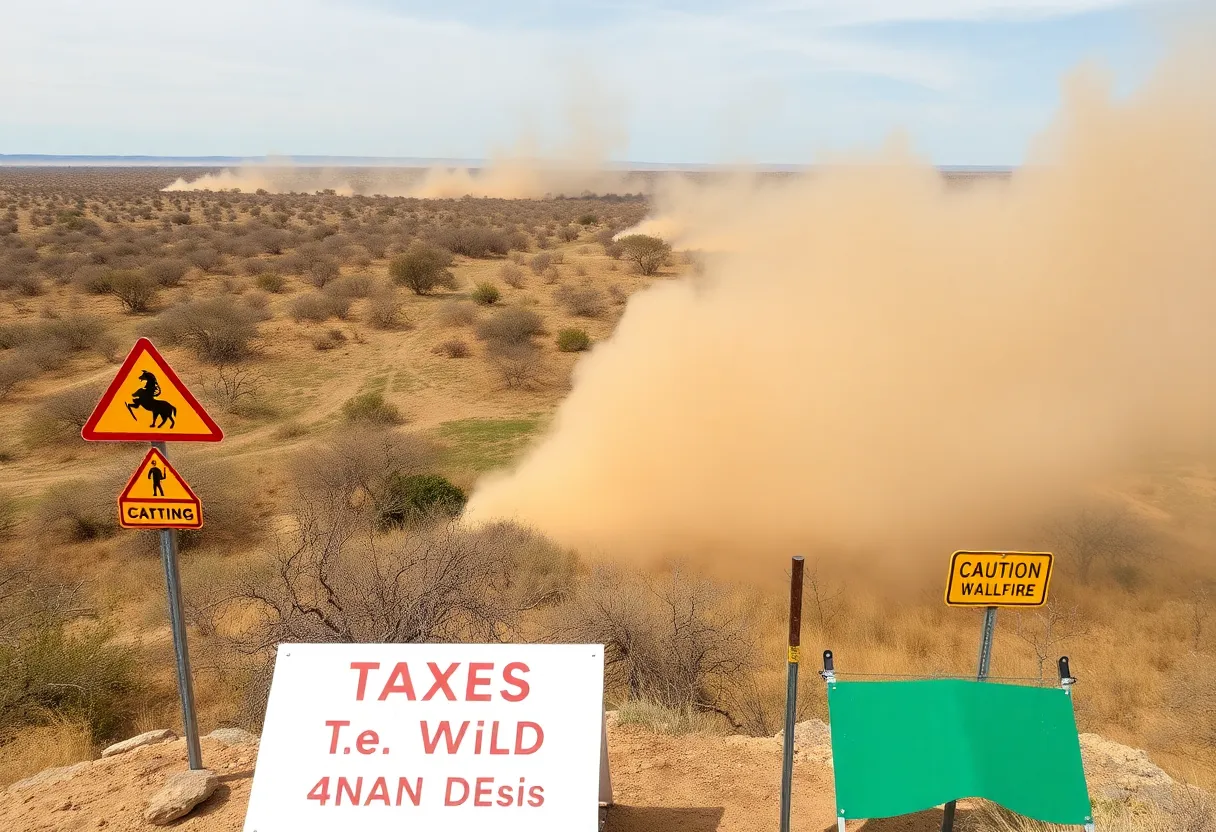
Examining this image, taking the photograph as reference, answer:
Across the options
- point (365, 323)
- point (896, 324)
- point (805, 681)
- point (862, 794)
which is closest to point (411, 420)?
point (365, 323)

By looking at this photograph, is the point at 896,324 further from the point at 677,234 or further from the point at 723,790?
the point at 677,234

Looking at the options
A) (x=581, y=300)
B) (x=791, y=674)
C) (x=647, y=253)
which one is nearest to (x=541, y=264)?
(x=647, y=253)

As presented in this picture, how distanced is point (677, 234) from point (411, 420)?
33.1 metres

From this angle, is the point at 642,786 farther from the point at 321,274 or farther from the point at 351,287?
the point at 321,274

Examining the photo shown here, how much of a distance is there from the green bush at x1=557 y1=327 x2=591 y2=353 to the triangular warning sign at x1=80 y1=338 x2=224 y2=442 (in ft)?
78.7

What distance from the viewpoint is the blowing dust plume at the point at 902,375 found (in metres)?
15.7

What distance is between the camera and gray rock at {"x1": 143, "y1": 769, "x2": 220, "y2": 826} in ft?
16.5

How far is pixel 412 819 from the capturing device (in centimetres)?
390

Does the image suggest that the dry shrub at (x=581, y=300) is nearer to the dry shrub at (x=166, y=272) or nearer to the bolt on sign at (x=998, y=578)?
the dry shrub at (x=166, y=272)

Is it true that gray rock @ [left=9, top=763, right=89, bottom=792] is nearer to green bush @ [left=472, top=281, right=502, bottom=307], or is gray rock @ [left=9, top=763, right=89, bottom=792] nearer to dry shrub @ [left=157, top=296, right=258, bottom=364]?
dry shrub @ [left=157, top=296, right=258, bottom=364]

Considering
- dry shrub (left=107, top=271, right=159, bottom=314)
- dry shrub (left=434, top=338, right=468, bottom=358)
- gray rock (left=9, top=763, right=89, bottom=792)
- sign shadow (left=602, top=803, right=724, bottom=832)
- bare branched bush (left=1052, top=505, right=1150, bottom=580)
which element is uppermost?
dry shrub (left=107, top=271, right=159, bottom=314)

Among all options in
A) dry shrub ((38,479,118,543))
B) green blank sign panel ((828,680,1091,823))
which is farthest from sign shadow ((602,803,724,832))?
dry shrub ((38,479,118,543))

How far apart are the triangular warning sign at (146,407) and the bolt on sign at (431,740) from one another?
1.61m

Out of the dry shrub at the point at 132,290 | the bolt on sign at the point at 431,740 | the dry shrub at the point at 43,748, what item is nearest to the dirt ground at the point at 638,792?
the dry shrub at the point at 43,748
